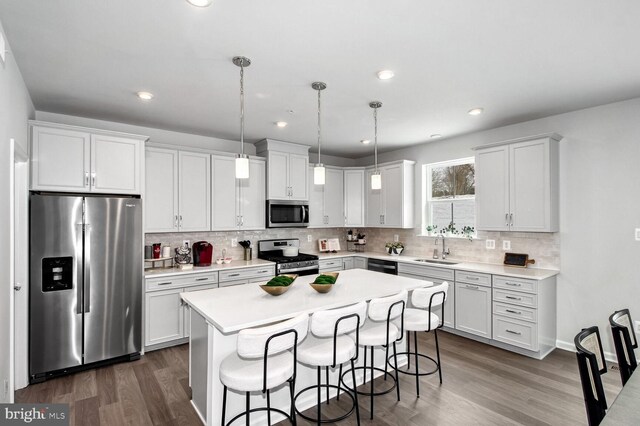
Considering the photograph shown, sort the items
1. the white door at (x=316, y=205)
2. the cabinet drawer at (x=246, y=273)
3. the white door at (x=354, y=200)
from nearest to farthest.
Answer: the cabinet drawer at (x=246, y=273) → the white door at (x=316, y=205) → the white door at (x=354, y=200)

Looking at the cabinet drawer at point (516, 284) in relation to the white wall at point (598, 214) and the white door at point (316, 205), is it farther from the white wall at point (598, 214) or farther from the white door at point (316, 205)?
the white door at point (316, 205)

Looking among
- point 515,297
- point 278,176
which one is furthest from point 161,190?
point 515,297

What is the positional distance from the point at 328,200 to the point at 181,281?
2778mm

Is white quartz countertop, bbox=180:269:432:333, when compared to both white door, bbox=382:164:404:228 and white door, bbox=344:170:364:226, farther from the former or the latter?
white door, bbox=344:170:364:226

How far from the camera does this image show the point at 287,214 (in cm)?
518

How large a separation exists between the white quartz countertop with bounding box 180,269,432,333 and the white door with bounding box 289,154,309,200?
209cm

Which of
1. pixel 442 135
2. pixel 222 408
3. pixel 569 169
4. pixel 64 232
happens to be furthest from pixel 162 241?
pixel 569 169

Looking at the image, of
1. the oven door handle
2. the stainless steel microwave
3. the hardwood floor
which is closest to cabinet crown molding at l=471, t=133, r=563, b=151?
the hardwood floor

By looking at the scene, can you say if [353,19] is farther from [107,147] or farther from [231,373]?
[107,147]

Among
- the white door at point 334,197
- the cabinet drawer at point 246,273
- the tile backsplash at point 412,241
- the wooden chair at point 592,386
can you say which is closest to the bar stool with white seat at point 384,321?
the wooden chair at point 592,386

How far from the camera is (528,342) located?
360cm

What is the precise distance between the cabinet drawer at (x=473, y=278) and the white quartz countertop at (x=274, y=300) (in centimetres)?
118

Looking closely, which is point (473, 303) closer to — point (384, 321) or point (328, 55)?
point (384, 321)

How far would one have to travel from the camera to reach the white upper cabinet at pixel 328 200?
566cm
